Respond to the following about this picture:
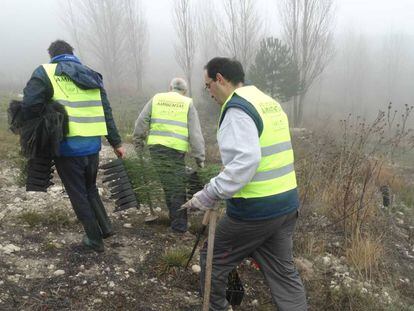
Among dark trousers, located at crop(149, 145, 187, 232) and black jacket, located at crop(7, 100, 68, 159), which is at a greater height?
black jacket, located at crop(7, 100, 68, 159)

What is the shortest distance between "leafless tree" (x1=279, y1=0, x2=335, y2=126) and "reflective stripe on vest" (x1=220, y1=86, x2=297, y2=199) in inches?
741

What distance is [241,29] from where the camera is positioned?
23.0 meters

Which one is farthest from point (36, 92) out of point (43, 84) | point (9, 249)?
point (9, 249)

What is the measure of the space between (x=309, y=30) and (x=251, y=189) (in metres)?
20.2

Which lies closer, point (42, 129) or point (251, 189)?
point (251, 189)

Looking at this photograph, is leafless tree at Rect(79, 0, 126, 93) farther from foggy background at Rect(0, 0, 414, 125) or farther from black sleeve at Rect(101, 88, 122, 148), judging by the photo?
black sleeve at Rect(101, 88, 122, 148)

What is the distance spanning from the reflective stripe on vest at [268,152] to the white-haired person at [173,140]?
1.93 m

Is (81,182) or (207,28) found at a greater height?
(207,28)

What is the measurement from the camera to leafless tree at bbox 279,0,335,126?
20797mm

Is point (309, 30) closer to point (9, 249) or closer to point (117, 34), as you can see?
point (117, 34)

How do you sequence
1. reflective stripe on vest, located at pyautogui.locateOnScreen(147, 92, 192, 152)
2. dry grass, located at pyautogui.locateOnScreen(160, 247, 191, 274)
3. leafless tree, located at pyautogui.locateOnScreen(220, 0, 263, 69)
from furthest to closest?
leafless tree, located at pyautogui.locateOnScreen(220, 0, 263, 69), reflective stripe on vest, located at pyautogui.locateOnScreen(147, 92, 192, 152), dry grass, located at pyautogui.locateOnScreen(160, 247, 191, 274)

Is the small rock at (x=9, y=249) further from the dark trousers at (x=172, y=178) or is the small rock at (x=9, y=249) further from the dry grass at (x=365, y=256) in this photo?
the dry grass at (x=365, y=256)

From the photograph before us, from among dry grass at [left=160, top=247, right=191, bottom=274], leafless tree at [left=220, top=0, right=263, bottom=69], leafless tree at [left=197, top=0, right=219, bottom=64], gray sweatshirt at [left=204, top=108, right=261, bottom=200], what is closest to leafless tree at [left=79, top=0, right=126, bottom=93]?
leafless tree at [left=197, top=0, right=219, bottom=64]

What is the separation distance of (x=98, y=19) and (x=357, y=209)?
2751 centimetres
